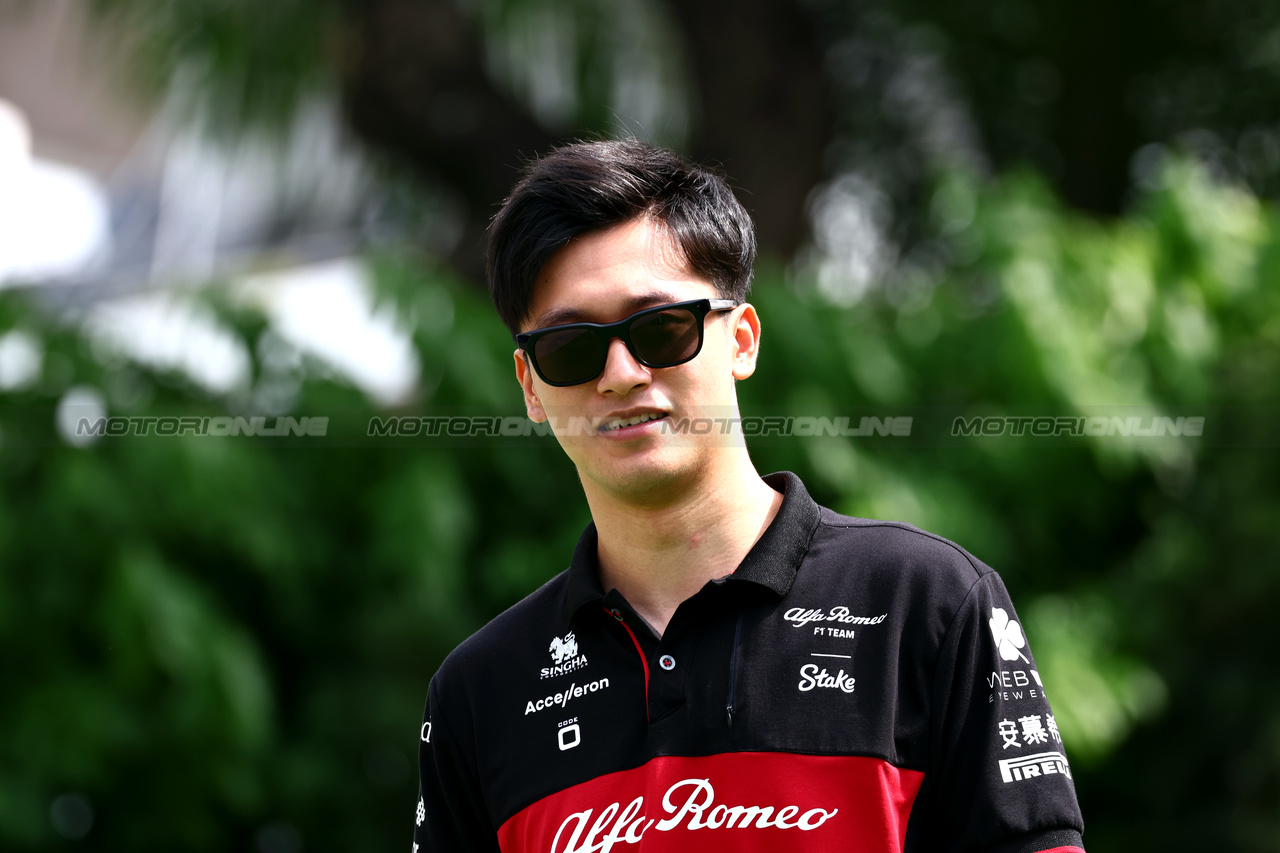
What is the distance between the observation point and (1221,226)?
5.21 metres

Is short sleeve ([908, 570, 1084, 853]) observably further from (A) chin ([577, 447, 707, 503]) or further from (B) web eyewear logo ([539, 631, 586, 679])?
(B) web eyewear logo ([539, 631, 586, 679])

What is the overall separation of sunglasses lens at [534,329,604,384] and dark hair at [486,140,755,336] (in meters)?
0.11

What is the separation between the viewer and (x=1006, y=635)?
5.24 ft

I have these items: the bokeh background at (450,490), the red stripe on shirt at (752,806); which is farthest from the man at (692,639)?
the bokeh background at (450,490)

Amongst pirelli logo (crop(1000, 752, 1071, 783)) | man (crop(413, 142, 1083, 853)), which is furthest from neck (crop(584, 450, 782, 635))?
pirelli logo (crop(1000, 752, 1071, 783))

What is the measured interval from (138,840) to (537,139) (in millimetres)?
3750

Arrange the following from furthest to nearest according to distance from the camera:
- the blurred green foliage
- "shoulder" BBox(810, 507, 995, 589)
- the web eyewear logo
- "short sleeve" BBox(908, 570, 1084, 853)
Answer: the blurred green foliage → the web eyewear logo → "shoulder" BBox(810, 507, 995, 589) → "short sleeve" BBox(908, 570, 1084, 853)

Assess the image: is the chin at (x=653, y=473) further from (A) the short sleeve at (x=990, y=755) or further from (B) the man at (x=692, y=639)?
(A) the short sleeve at (x=990, y=755)

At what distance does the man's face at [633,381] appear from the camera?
1660 mm

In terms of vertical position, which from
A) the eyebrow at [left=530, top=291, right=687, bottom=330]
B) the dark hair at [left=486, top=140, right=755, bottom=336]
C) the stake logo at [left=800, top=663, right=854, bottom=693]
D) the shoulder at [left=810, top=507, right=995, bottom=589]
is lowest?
the stake logo at [left=800, top=663, right=854, bottom=693]

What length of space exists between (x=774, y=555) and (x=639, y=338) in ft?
1.16

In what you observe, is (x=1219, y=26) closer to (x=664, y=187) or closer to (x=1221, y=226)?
(x=1221, y=226)

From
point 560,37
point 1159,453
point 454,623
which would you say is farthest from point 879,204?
point 454,623

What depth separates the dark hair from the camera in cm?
171
